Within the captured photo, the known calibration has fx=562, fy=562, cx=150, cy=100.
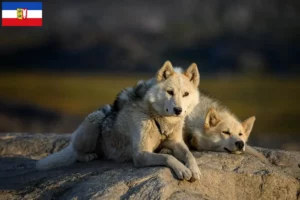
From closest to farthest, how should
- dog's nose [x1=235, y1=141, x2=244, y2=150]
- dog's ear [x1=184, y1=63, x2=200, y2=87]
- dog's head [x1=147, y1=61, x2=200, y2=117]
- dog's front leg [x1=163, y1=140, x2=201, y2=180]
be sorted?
dog's front leg [x1=163, y1=140, x2=201, y2=180], dog's head [x1=147, y1=61, x2=200, y2=117], dog's ear [x1=184, y1=63, x2=200, y2=87], dog's nose [x1=235, y1=141, x2=244, y2=150]

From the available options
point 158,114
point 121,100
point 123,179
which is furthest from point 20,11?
point 123,179

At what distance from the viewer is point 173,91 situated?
24.7ft

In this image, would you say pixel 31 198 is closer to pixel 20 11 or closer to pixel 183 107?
pixel 183 107

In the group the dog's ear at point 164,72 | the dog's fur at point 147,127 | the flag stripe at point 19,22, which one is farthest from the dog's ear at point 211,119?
the flag stripe at point 19,22

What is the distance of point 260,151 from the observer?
32.4 ft

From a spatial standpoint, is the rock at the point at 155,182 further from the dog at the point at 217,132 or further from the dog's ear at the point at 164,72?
the dog's ear at the point at 164,72

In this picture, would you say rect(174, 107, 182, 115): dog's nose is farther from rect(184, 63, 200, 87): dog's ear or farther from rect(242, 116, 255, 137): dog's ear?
rect(242, 116, 255, 137): dog's ear

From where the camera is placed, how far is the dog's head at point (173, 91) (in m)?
7.41

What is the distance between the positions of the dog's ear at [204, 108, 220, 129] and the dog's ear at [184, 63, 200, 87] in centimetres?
103

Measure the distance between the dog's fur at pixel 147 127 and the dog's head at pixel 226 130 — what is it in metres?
0.96

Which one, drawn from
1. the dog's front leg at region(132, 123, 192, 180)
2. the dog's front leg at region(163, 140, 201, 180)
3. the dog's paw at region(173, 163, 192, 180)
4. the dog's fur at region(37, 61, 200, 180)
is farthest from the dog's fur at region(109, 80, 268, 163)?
the dog's paw at region(173, 163, 192, 180)

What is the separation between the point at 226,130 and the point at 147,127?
164cm

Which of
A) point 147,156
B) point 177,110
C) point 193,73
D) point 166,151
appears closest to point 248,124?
point 193,73

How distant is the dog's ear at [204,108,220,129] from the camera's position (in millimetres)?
8852
